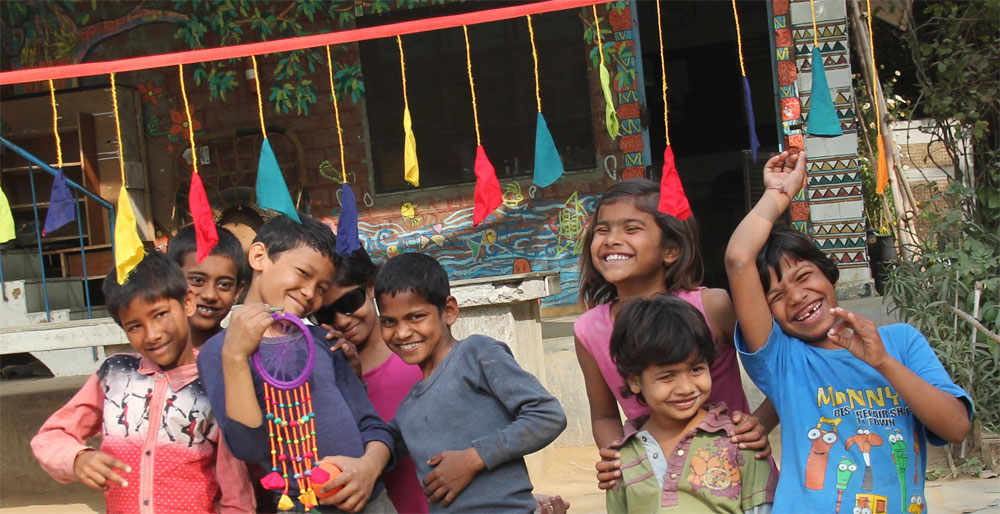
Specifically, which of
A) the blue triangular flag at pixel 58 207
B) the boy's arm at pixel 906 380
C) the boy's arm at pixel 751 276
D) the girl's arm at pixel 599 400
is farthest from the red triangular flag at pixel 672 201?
the blue triangular flag at pixel 58 207

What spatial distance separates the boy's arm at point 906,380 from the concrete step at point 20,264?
23.1 ft

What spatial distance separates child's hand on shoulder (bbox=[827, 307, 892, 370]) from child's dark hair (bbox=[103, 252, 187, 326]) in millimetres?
1701

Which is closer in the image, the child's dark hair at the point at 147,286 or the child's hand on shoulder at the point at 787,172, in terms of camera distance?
the child's hand on shoulder at the point at 787,172

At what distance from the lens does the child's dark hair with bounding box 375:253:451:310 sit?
2.51 meters

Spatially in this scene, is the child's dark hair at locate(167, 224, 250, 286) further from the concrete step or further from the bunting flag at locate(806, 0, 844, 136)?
the concrete step

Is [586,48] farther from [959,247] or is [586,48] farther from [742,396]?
[742,396]

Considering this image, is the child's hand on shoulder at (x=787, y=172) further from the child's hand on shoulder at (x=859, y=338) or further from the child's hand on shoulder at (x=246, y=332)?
the child's hand on shoulder at (x=246, y=332)

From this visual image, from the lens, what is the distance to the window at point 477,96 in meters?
7.46

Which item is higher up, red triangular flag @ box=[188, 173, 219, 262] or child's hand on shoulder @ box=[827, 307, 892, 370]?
red triangular flag @ box=[188, 173, 219, 262]

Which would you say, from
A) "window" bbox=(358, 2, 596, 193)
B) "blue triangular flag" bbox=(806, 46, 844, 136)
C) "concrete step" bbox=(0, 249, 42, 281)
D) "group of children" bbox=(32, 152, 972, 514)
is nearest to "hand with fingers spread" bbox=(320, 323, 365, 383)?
"group of children" bbox=(32, 152, 972, 514)

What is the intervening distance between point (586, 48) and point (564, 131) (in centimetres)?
67

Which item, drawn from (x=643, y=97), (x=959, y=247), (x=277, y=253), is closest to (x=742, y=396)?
(x=277, y=253)

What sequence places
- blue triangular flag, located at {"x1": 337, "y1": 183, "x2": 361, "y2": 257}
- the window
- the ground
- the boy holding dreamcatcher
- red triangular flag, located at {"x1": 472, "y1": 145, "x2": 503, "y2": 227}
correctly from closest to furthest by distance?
1. the boy holding dreamcatcher
2. blue triangular flag, located at {"x1": 337, "y1": 183, "x2": 361, "y2": 257}
3. red triangular flag, located at {"x1": 472, "y1": 145, "x2": 503, "y2": 227}
4. the ground
5. the window

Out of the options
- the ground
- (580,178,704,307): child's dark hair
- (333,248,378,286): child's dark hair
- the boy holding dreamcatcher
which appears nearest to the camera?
the boy holding dreamcatcher
